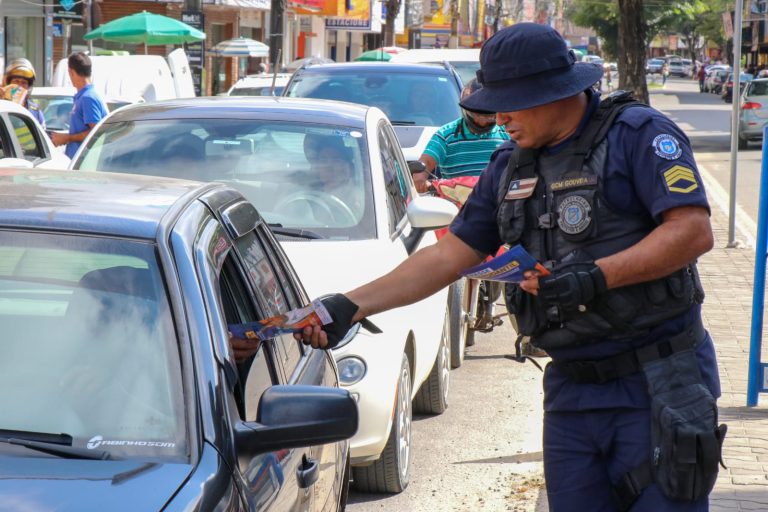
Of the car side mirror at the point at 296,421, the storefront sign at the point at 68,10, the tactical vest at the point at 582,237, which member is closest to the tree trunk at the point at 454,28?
the storefront sign at the point at 68,10

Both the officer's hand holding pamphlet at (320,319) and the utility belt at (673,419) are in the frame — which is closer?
the utility belt at (673,419)

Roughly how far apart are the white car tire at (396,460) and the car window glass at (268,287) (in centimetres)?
165

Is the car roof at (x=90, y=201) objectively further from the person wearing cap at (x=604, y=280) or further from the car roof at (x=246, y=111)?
the car roof at (x=246, y=111)

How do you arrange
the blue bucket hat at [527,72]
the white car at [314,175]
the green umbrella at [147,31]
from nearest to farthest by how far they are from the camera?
the blue bucket hat at [527,72]
the white car at [314,175]
the green umbrella at [147,31]

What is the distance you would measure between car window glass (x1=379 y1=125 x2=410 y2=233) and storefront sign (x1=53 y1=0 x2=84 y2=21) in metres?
18.5

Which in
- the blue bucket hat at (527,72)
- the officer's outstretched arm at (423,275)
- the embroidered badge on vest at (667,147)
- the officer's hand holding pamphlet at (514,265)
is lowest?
the officer's outstretched arm at (423,275)

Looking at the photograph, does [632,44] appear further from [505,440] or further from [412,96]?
[505,440]

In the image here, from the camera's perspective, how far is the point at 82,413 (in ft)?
9.04

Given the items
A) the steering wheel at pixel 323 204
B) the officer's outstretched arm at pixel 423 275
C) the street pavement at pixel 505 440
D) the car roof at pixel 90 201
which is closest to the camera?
the car roof at pixel 90 201

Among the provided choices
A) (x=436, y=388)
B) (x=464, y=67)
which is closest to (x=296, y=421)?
(x=436, y=388)

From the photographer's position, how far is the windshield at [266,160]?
6.24 meters

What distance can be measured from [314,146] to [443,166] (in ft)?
6.16

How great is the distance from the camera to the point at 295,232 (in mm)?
6027

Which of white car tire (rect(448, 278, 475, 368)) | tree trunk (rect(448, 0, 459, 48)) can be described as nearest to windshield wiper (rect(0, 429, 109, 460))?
white car tire (rect(448, 278, 475, 368))
